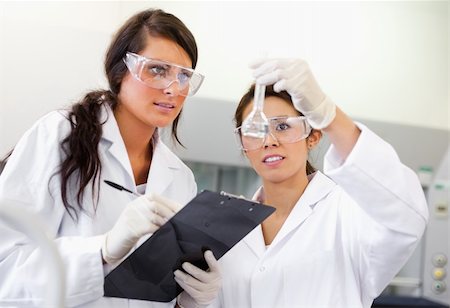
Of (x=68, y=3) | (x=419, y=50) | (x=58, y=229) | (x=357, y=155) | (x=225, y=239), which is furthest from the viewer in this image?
(x=419, y=50)

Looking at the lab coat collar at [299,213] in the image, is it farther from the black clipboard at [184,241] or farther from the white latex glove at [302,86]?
the white latex glove at [302,86]

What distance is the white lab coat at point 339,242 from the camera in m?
1.14

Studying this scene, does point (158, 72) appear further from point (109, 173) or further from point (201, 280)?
point (201, 280)

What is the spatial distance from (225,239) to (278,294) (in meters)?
0.27

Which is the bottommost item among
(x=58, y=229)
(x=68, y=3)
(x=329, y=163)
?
(x=58, y=229)

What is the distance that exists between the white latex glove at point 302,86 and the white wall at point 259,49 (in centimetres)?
159

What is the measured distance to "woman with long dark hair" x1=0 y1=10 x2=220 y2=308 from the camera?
4.08ft

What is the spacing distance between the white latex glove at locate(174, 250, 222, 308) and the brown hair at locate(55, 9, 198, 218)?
1.05 feet

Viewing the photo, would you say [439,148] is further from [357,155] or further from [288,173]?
[357,155]

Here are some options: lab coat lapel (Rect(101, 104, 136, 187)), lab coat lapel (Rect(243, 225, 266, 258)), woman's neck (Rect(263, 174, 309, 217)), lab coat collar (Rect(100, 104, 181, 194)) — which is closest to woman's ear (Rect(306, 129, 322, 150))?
woman's neck (Rect(263, 174, 309, 217))

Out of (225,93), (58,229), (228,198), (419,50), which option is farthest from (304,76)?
(419,50)

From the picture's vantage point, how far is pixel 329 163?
4.00ft

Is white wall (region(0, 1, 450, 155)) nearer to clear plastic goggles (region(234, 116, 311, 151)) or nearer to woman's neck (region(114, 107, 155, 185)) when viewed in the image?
woman's neck (region(114, 107, 155, 185))

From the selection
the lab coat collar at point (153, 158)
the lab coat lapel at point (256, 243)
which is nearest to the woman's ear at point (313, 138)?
the lab coat lapel at point (256, 243)
